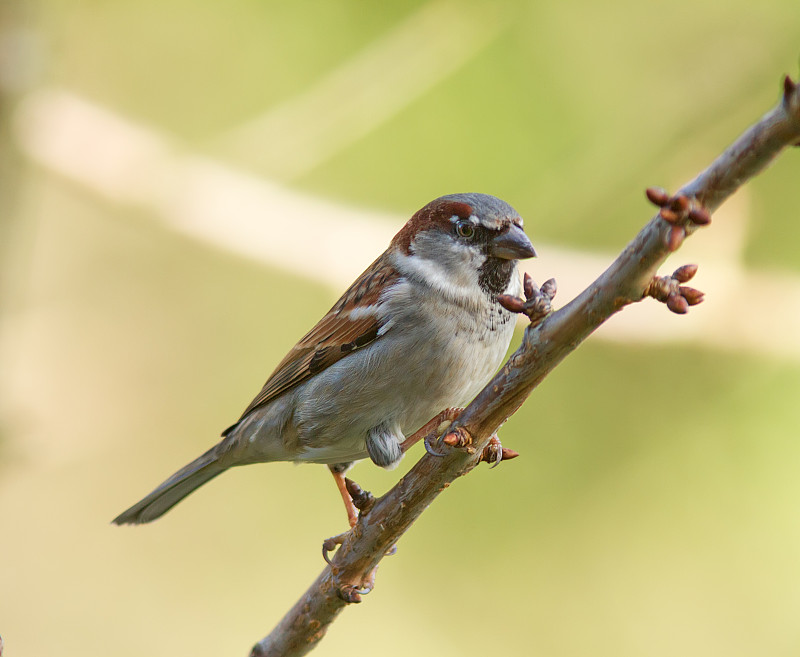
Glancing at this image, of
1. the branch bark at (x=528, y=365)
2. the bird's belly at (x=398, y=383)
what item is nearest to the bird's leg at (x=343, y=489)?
the bird's belly at (x=398, y=383)

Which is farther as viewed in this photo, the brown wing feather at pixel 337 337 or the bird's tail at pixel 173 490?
the bird's tail at pixel 173 490

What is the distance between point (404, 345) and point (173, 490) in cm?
112

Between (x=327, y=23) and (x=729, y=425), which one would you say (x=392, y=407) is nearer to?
(x=729, y=425)

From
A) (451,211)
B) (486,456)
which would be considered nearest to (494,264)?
(451,211)

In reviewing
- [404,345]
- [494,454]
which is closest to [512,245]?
[404,345]

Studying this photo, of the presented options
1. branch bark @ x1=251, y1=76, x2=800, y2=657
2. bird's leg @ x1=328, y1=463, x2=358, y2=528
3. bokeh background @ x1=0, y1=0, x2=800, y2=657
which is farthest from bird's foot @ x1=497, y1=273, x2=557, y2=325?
bokeh background @ x1=0, y1=0, x2=800, y2=657

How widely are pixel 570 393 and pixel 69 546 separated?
10.5 ft

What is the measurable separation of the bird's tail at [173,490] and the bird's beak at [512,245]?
128cm

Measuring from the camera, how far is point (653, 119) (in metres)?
4.59

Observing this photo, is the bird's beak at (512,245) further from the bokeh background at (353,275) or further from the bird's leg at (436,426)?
the bokeh background at (353,275)

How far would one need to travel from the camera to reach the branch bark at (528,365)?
4.24 ft

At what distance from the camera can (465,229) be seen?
281 cm

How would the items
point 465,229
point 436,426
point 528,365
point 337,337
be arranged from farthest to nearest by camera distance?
point 337,337 < point 465,229 < point 436,426 < point 528,365

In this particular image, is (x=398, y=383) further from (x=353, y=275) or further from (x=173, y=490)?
(x=353, y=275)
